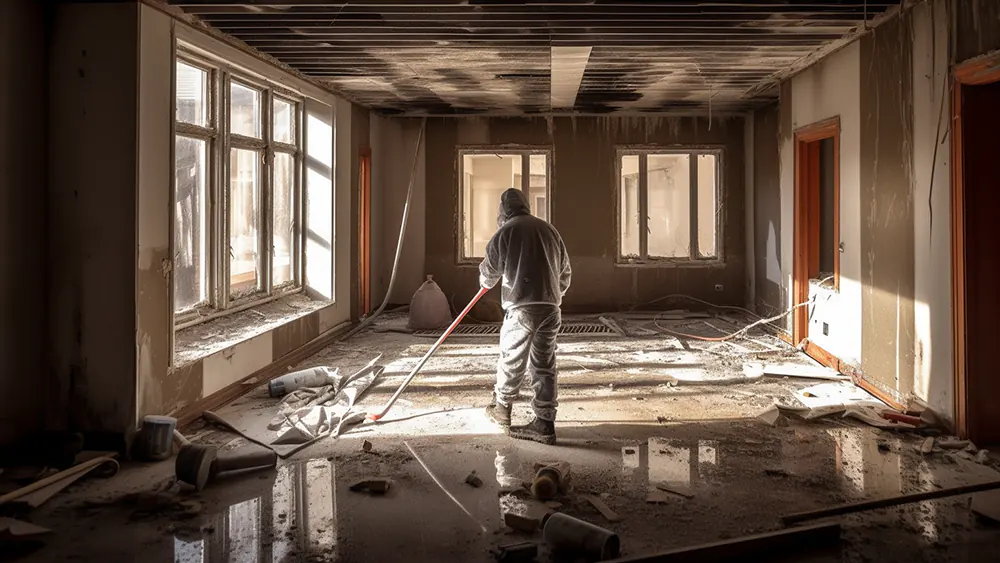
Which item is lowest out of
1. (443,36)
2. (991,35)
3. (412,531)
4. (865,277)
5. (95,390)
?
(412,531)

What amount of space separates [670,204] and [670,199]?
0.28ft

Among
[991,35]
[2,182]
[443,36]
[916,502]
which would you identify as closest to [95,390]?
[2,182]

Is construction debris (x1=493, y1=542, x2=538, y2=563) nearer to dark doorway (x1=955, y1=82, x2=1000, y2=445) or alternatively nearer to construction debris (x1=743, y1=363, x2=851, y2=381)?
dark doorway (x1=955, y1=82, x2=1000, y2=445)

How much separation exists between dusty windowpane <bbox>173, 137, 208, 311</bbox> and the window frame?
5677 mm

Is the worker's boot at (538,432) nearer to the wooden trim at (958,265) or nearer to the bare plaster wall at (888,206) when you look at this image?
the wooden trim at (958,265)

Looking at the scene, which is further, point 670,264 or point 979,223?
point 670,264

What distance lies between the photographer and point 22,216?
3.71 meters

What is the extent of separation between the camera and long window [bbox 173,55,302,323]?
5.07 m

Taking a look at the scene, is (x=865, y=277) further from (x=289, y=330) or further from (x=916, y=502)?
(x=289, y=330)

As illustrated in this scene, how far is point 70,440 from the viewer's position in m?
3.80

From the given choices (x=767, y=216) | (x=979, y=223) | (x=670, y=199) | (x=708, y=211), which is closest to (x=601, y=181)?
(x=708, y=211)

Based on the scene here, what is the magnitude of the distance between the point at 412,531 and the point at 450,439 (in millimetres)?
1270

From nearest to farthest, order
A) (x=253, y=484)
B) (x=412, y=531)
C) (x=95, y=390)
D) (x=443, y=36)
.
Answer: (x=412, y=531) → (x=253, y=484) → (x=95, y=390) → (x=443, y=36)

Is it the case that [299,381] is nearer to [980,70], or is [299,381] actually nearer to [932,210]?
[932,210]
